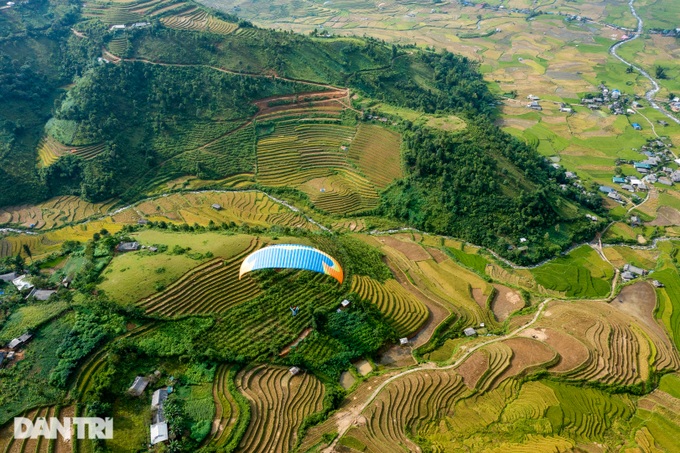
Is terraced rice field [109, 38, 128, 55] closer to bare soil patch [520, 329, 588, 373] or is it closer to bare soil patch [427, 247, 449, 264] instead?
bare soil patch [427, 247, 449, 264]

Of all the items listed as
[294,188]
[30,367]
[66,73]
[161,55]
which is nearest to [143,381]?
[30,367]

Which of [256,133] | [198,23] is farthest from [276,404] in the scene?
[198,23]

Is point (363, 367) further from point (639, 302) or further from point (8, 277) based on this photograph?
point (8, 277)

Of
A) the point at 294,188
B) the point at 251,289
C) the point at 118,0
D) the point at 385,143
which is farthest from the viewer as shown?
the point at 118,0

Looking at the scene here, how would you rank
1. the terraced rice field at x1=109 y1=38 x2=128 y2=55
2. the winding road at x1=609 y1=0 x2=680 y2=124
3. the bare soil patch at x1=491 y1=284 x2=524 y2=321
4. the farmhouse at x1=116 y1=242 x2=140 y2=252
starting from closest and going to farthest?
1. the farmhouse at x1=116 y1=242 x2=140 y2=252
2. the bare soil patch at x1=491 y1=284 x2=524 y2=321
3. the terraced rice field at x1=109 y1=38 x2=128 y2=55
4. the winding road at x1=609 y1=0 x2=680 y2=124

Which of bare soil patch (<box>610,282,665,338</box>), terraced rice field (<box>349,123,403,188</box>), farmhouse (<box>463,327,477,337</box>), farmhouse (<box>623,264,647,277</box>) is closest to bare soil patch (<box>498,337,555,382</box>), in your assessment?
farmhouse (<box>463,327,477,337</box>)

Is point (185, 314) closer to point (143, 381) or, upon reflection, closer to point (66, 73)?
point (143, 381)
